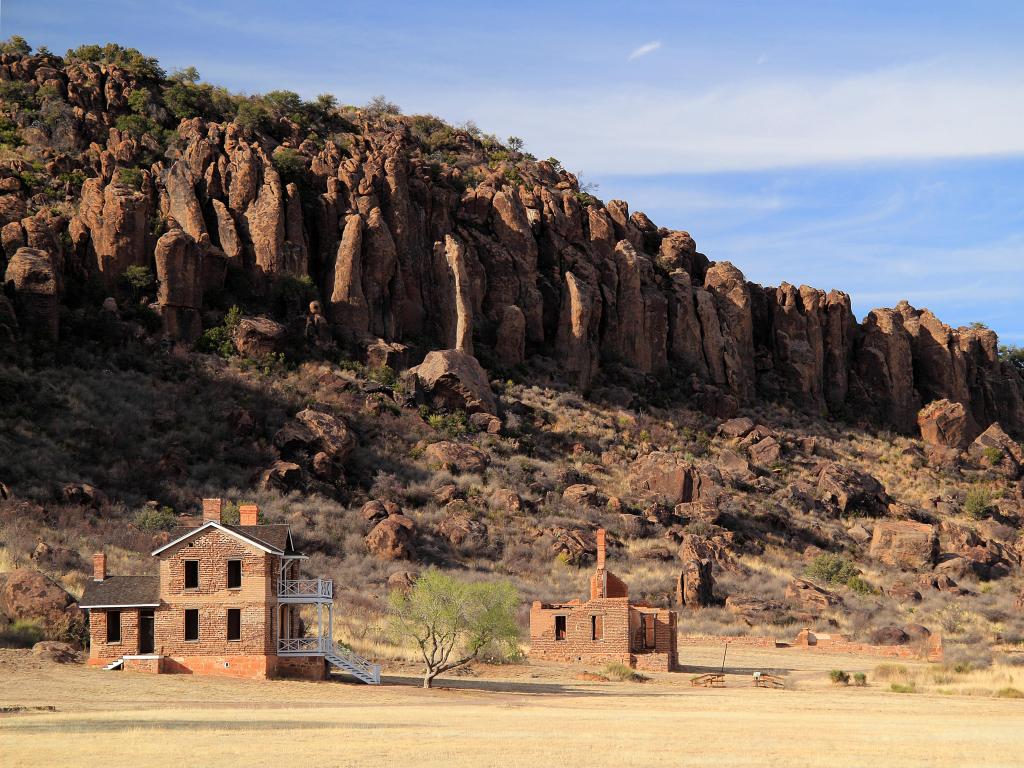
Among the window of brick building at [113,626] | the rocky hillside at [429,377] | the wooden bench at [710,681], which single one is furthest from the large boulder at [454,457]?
the window of brick building at [113,626]

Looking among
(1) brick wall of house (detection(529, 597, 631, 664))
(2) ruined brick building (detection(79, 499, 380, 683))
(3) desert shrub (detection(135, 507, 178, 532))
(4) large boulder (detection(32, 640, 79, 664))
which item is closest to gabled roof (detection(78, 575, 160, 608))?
(2) ruined brick building (detection(79, 499, 380, 683))

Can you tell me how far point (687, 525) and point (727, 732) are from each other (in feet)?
166

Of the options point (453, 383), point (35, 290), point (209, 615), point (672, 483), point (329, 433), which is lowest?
point (209, 615)

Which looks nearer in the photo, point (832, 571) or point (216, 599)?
point (216, 599)

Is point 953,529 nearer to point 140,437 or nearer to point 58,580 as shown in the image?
point 140,437

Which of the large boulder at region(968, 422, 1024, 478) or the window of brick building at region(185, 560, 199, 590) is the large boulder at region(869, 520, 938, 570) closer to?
the large boulder at region(968, 422, 1024, 478)

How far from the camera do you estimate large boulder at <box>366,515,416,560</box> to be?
238 feet

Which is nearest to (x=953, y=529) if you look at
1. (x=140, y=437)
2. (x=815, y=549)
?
(x=815, y=549)

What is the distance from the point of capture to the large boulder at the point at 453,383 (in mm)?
90938

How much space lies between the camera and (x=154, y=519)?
70250 millimetres

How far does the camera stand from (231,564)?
159 ft

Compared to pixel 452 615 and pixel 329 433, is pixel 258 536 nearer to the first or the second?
pixel 452 615

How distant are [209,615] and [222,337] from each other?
144 feet

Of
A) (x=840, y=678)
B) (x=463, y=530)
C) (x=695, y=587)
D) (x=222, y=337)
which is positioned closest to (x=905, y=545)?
(x=695, y=587)
